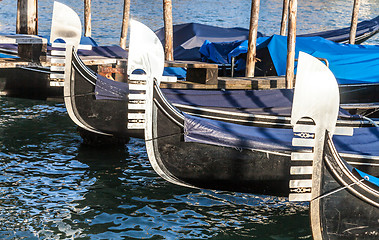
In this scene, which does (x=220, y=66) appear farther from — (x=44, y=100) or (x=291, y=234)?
(x=291, y=234)

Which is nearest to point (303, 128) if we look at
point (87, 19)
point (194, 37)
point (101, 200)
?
point (101, 200)

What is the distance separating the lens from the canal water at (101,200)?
6.15 m

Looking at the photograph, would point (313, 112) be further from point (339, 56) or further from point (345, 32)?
point (345, 32)

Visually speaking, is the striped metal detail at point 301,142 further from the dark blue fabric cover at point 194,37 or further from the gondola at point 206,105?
the dark blue fabric cover at point 194,37

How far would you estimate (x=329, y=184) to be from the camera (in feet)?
16.1

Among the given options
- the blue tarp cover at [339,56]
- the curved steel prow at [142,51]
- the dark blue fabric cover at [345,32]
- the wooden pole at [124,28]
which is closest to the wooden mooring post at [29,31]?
the curved steel prow at [142,51]

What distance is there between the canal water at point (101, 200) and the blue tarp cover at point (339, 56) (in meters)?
3.07

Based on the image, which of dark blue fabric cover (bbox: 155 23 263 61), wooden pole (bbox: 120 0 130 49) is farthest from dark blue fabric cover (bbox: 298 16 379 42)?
wooden pole (bbox: 120 0 130 49)

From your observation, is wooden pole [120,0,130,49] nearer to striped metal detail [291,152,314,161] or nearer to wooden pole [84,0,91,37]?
wooden pole [84,0,91,37]

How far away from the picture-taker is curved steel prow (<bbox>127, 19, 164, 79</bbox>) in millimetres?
6598

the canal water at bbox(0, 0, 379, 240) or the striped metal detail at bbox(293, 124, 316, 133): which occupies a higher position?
the striped metal detail at bbox(293, 124, 316, 133)

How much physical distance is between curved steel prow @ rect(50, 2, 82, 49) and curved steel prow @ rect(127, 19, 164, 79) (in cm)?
195

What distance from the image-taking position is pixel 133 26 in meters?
6.63

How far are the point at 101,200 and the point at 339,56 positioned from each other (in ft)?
17.5
